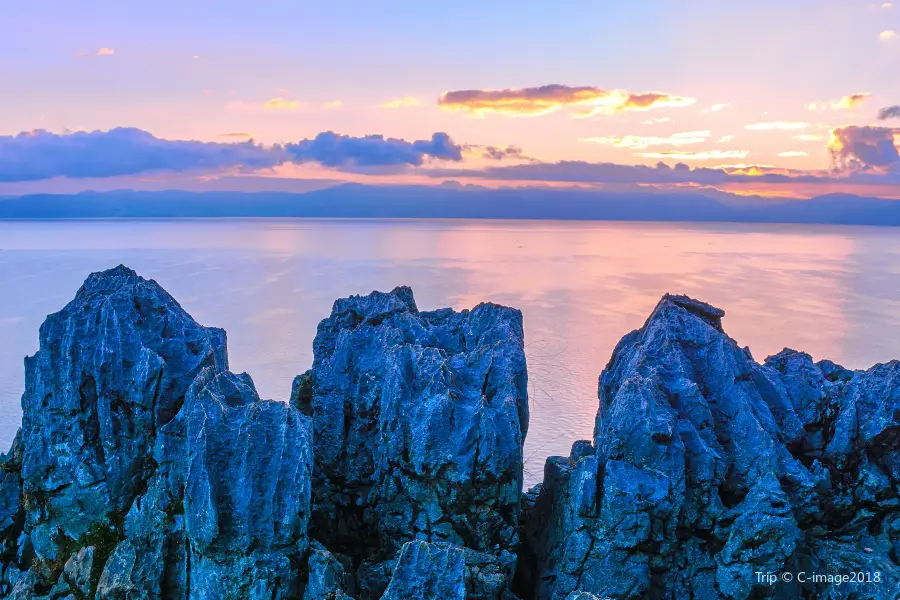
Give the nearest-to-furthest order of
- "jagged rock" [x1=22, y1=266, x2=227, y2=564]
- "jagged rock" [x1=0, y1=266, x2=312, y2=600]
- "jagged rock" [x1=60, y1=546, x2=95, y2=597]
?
"jagged rock" [x1=0, y1=266, x2=312, y2=600]
"jagged rock" [x1=60, y1=546, x2=95, y2=597]
"jagged rock" [x1=22, y1=266, x2=227, y2=564]

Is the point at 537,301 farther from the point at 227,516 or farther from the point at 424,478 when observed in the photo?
the point at 227,516

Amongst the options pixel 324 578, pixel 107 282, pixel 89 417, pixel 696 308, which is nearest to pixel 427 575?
pixel 324 578

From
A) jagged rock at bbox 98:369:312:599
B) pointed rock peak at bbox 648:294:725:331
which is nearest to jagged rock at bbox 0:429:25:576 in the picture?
jagged rock at bbox 98:369:312:599

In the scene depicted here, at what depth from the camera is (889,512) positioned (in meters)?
19.6

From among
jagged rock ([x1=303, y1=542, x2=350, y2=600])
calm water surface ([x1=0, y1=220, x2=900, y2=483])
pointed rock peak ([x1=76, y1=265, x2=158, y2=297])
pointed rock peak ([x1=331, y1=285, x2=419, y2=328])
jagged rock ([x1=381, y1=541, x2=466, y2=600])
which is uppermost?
pointed rock peak ([x1=76, y1=265, x2=158, y2=297])

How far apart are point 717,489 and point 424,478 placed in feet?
28.2

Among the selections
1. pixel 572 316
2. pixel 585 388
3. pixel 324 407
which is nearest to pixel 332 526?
pixel 324 407

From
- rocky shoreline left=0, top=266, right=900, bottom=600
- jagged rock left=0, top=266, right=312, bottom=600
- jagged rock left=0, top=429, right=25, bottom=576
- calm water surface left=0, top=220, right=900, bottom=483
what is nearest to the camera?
jagged rock left=0, top=266, right=312, bottom=600

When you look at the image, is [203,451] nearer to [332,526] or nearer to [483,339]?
[332,526]

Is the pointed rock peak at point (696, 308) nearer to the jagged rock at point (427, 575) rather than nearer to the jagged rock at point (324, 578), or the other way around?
the jagged rock at point (427, 575)

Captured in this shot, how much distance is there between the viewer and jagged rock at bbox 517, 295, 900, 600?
17781 mm

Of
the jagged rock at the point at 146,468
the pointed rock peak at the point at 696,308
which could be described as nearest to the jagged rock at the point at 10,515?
the jagged rock at the point at 146,468

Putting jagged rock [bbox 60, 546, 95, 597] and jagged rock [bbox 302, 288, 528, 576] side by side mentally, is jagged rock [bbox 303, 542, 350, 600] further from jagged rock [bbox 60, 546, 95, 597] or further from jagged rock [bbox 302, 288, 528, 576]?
jagged rock [bbox 60, 546, 95, 597]

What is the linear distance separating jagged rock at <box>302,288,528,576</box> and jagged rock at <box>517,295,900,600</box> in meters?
2.20
